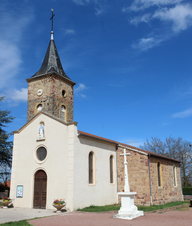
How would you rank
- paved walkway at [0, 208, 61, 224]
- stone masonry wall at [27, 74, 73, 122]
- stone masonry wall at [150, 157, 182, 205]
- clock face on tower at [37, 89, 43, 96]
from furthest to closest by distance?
clock face on tower at [37, 89, 43, 96], stone masonry wall at [27, 74, 73, 122], stone masonry wall at [150, 157, 182, 205], paved walkway at [0, 208, 61, 224]

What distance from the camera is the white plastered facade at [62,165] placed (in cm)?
1443

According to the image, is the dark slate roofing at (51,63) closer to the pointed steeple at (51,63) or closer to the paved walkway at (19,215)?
the pointed steeple at (51,63)

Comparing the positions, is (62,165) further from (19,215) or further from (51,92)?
(51,92)

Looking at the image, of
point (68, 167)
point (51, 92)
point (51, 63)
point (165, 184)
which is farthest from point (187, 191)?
point (51, 63)

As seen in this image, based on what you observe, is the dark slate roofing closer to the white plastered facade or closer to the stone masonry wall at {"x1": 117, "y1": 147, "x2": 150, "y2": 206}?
the white plastered facade

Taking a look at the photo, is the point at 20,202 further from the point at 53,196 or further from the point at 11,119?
the point at 11,119

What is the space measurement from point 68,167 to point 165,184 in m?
9.57

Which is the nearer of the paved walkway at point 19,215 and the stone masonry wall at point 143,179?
the paved walkway at point 19,215

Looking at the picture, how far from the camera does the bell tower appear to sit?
65.7 ft

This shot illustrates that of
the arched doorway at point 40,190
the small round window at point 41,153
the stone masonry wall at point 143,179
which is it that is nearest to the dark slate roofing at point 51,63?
the small round window at point 41,153

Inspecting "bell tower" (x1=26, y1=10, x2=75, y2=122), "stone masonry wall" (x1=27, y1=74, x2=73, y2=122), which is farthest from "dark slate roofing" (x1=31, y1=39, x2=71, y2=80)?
"stone masonry wall" (x1=27, y1=74, x2=73, y2=122)

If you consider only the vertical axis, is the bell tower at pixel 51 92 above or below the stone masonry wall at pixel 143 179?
above

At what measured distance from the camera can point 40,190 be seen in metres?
15.4

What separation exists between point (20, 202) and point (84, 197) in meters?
4.71
